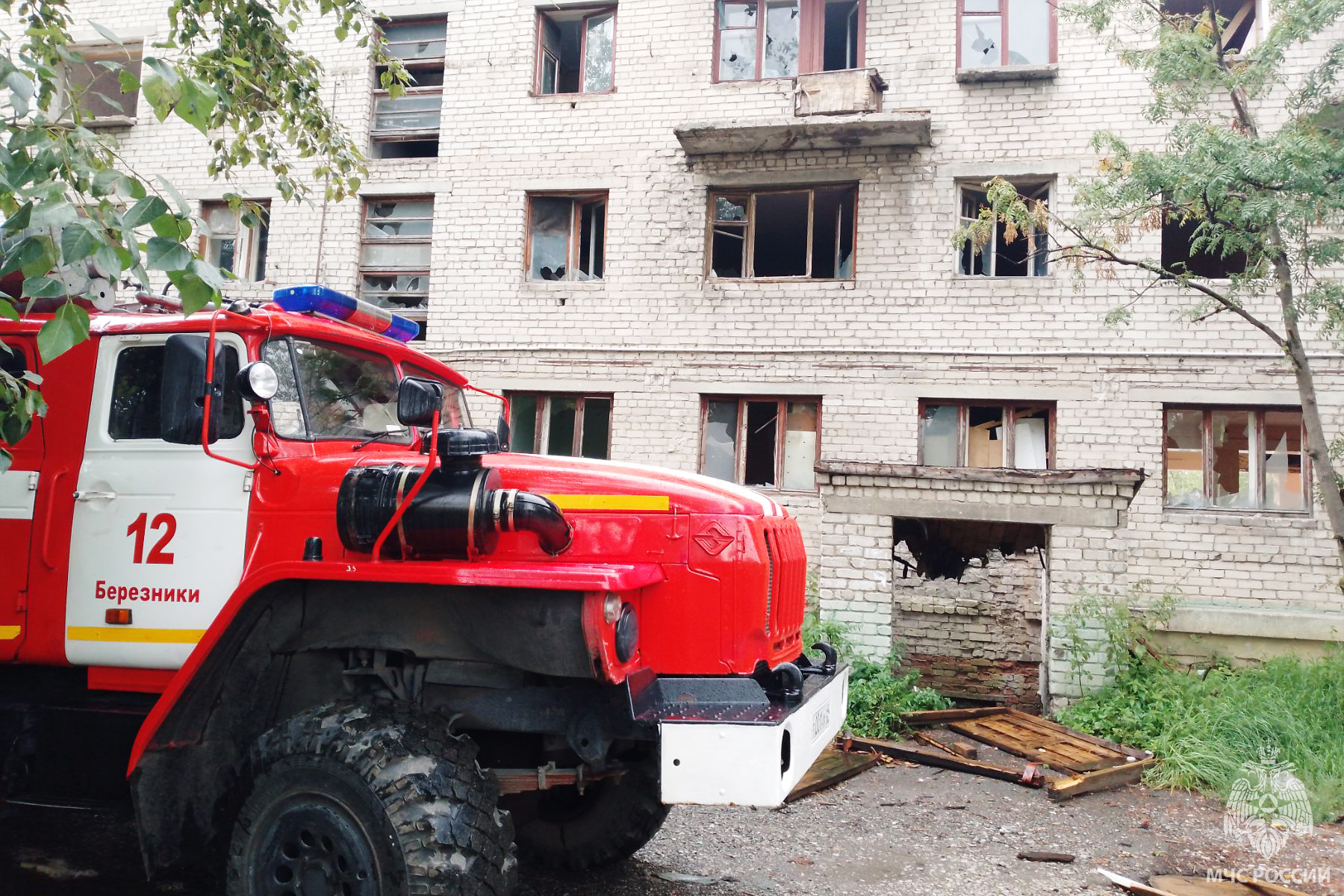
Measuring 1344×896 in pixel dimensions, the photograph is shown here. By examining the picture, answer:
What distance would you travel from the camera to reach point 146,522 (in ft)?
12.4

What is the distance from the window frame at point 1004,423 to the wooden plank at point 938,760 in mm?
4281

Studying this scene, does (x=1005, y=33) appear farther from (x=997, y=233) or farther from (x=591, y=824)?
(x=591, y=824)

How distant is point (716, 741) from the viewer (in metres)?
3.07

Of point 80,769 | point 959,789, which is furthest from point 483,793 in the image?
point 959,789

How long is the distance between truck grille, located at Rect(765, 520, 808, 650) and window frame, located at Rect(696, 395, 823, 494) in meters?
7.01

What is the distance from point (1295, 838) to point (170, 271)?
6.74 metres

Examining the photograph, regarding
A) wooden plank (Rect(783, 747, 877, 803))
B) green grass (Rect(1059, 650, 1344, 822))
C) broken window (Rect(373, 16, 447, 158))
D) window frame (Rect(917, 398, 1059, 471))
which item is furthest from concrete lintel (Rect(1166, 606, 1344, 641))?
broken window (Rect(373, 16, 447, 158))

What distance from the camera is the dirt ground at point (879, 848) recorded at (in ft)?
14.8

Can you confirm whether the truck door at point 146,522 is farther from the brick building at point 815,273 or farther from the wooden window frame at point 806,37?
the wooden window frame at point 806,37

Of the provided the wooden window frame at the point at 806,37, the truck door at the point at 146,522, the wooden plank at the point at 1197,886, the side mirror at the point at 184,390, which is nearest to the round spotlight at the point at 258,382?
the side mirror at the point at 184,390

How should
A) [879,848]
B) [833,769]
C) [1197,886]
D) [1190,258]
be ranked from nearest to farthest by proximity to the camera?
[1197,886]
[879,848]
[833,769]
[1190,258]

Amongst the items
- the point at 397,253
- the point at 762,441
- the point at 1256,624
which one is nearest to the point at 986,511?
the point at 1256,624

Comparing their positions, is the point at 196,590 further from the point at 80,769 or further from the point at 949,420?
the point at 949,420

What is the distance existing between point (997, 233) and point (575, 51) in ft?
20.5
